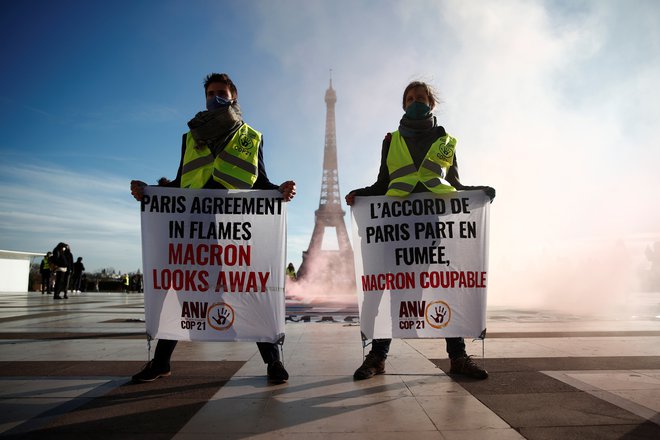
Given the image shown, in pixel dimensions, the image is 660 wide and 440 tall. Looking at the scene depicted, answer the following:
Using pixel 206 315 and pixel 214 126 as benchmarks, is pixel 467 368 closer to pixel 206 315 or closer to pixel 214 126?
pixel 206 315

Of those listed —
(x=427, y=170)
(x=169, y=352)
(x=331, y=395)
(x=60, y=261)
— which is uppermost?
(x=427, y=170)

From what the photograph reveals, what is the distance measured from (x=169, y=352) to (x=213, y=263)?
0.75m

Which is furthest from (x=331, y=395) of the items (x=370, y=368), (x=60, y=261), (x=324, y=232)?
(x=324, y=232)

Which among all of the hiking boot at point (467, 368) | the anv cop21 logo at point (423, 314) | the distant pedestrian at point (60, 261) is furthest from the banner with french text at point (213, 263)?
the distant pedestrian at point (60, 261)

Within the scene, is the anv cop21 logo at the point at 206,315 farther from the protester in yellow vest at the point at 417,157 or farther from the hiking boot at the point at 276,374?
the protester in yellow vest at the point at 417,157

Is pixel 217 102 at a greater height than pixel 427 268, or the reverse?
pixel 217 102

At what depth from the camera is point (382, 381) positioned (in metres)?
3.23

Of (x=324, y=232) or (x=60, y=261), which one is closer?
(x=60, y=261)

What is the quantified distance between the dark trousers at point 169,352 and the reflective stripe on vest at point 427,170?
1.61 m

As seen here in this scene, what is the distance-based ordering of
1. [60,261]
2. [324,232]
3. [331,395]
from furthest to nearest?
[324,232] < [60,261] < [331,395]

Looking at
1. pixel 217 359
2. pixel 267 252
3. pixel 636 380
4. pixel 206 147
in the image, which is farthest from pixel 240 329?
pixel 636 380

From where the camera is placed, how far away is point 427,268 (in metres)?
3.74

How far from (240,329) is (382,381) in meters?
1.14

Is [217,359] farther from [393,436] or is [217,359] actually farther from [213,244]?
[393,436]
